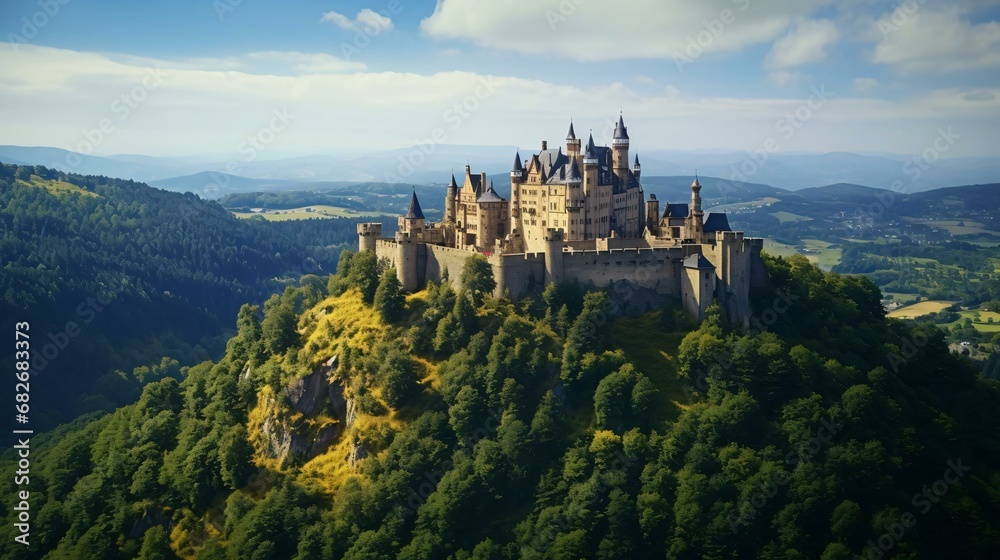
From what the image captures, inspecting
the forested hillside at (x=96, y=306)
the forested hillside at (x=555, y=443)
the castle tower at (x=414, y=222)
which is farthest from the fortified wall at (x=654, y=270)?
the forested hillside at (x=96, y=306)

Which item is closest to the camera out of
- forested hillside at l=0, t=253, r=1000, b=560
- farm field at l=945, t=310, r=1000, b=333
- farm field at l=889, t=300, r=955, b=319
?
forested hillside at l=0, t=253, r=1000, b=560

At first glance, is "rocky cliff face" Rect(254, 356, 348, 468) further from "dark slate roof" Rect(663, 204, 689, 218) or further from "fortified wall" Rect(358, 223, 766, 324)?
"dark slate roof" Rect(663, 204, 689, 218)

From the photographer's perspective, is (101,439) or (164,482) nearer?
(164,482)

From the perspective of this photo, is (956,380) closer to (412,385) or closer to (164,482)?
(412,385)

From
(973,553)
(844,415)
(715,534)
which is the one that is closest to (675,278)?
(844,415)

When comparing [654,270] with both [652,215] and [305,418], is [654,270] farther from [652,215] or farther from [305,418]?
[305,418]

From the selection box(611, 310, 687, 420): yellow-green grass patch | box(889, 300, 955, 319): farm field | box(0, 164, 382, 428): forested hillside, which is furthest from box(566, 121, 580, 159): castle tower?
box(889, 300, 955, 319): farm field
